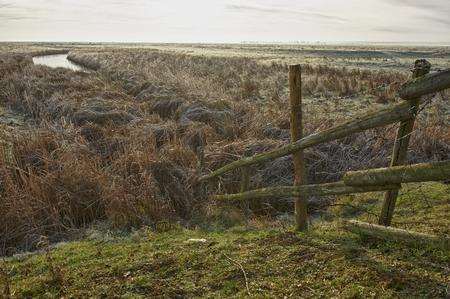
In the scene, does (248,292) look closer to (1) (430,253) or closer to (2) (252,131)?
(1) (430,253)

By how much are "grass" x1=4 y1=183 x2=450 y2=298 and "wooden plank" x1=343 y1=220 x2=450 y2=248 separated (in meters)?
0.14

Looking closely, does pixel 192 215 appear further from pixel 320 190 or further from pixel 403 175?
pixel 403 175

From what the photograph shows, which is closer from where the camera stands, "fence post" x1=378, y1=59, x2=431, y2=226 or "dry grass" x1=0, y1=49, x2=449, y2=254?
"fence post" x1=378, y1=59, x2=431, y2=226

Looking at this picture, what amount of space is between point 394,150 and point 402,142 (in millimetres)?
117

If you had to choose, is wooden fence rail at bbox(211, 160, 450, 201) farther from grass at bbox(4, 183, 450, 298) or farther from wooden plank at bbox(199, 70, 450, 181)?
grass at bbox(4, 183, 450, 298)

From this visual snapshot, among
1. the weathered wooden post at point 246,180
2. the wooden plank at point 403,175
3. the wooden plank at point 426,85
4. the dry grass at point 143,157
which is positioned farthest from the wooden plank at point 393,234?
the weathered wooden post at point 246,180

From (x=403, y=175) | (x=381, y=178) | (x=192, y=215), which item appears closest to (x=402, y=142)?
(x=381, y=178)

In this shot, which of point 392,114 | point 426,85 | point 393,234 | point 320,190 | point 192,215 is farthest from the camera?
point 192,215

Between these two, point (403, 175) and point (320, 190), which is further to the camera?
point (320, 190)

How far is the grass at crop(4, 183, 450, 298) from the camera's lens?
11.3 feet

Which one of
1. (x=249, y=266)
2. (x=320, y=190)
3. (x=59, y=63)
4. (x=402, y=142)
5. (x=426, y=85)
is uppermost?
(x=59, y=63)

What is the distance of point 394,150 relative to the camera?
411 centimetres

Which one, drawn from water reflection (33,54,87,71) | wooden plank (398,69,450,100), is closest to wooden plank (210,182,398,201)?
wooden plank (398,69,450,100)

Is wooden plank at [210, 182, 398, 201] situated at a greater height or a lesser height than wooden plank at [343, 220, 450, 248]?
greater
